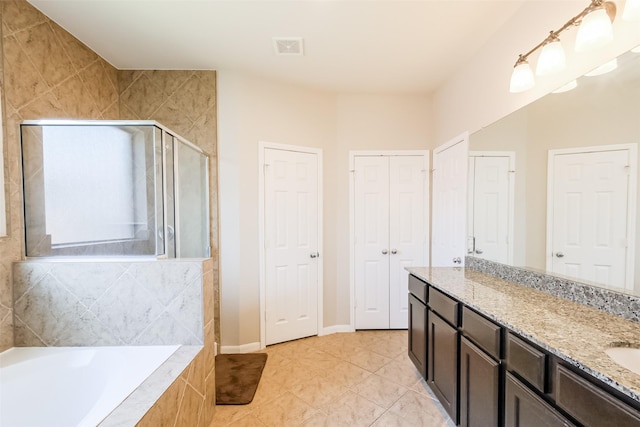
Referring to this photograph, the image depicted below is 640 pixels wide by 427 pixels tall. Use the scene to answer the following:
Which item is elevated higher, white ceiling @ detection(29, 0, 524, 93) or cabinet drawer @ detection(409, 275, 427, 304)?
white ceiling @ detection(29, 0, 524, 93)

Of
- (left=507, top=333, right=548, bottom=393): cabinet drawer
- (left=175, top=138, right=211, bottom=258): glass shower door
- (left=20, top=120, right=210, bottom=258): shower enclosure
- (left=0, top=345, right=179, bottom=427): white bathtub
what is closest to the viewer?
(left=507, top=333, right=548, bottom=393): cabinet drawer

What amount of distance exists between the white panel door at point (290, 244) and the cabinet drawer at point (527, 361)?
2.04m

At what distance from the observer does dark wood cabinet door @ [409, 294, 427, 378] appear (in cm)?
194

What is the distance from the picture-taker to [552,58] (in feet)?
4.61

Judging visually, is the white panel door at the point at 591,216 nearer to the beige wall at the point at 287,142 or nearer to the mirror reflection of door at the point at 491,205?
the mirror reflection of door at the point at 491,205

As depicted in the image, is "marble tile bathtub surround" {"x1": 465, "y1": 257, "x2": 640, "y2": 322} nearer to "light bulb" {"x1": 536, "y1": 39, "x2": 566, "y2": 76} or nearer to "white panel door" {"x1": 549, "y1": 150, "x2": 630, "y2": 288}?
"white panel door" {"x1": 549, "y1": 150, "x2": 630, "y2": 288}

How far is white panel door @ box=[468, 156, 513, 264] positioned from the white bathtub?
228 centimetres

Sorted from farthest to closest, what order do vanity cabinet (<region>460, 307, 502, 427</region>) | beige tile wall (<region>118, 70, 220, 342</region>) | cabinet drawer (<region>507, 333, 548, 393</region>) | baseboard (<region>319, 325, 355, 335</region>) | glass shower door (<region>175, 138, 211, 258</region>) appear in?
baseboard (<region>319, 325, 355, 335</region>) < beige tile wall (<region>118, 70, 220, 342</region>) < glass shower door (<region>175, 138, 211, 258</region>) < vanity cabinet (<region>460, 307, 502, 427</region>) < cabinet drawer (<region>507, 333, 548, 393</region>)

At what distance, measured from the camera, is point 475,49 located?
2.21 meters

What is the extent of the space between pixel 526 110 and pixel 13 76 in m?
3.22

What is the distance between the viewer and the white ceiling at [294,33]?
178 centimetres

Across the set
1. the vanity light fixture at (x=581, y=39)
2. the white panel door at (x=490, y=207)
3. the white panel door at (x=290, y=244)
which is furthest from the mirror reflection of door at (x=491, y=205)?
the white panel door at (x=290, y=244)

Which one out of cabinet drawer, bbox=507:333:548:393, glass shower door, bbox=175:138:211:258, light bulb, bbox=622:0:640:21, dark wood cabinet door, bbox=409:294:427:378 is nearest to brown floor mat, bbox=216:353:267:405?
glass shower door, bbox=175:138:211:258

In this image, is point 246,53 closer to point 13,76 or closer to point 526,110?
point 13,76
